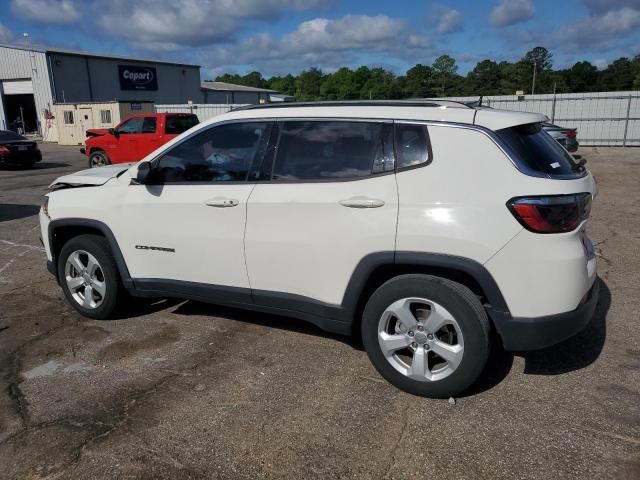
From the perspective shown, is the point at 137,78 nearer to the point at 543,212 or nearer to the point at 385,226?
the point at 385,226

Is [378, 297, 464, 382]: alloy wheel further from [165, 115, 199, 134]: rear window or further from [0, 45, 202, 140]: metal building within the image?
[0, 45, 202, 140]: metal building

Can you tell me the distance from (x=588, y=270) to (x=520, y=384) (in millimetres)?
889

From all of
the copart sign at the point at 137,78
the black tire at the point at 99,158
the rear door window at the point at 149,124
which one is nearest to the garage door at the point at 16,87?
the copart sign at the point at 137,78

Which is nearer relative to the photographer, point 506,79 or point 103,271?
point 103,271

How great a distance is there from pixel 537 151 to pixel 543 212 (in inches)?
18.3

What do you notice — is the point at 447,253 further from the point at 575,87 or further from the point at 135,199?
the point at 575,87

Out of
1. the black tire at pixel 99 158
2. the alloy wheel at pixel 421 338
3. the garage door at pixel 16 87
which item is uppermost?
the garage door at pixel 16 87

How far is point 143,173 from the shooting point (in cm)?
406

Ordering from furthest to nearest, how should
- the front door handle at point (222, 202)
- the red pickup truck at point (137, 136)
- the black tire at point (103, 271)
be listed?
the red pickup truck at point (137, 136) < the black tire at point (103, 271) < the front door handle at point (222, 202)

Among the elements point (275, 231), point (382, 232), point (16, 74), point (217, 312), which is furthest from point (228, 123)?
point (16, 74)

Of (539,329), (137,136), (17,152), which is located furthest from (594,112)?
(539,329)

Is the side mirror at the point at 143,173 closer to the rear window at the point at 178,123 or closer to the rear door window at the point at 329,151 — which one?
the rear door window at the point at 329,151

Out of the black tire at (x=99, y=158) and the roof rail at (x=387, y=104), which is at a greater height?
the roof rail at (x=387, y=104)

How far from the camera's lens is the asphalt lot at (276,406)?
2785mm
